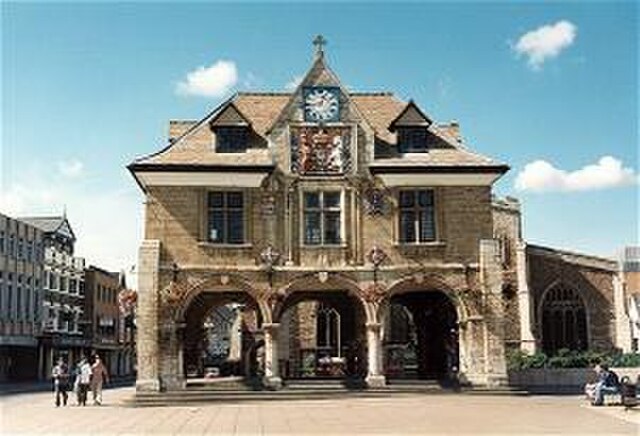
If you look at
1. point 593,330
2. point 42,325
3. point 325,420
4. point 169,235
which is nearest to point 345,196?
point 169,235

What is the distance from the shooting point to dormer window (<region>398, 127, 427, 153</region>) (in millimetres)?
32250

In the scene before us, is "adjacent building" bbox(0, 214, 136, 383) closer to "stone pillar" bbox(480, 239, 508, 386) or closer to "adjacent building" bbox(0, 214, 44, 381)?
"adjacent building" bbox(0, 214, 44, 381)

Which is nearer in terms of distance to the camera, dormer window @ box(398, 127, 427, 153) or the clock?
the clock

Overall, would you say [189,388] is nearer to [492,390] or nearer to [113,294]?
[492,390]

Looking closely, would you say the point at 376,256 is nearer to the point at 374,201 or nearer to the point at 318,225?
the point at 374,201

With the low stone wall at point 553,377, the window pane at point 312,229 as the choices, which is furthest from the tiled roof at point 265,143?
the low stone wall at point 553,377

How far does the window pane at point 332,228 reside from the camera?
31.2 meters

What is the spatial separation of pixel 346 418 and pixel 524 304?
22.7 metres

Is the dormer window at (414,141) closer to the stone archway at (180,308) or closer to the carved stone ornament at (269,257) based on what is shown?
the carved stone ornament at (269,257)

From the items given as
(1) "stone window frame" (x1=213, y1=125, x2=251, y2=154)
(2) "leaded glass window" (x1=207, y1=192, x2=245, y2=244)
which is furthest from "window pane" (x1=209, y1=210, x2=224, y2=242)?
(1) "stone window frame" (x1=213, y1=125, x2=251, y2=154)

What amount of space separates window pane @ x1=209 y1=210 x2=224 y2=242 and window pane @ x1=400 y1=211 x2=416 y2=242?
6511 mm

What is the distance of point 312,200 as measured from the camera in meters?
31.4

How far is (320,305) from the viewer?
1734 inches

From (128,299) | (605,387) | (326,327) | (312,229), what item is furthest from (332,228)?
(326,327)
